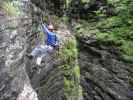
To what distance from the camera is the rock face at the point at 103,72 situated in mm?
6844

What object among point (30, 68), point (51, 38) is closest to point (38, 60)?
point (30, 68)

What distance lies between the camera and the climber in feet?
23.6

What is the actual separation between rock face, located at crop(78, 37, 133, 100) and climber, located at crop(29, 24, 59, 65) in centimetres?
126

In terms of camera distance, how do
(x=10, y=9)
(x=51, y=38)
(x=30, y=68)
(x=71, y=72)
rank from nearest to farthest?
1. (x=30, y=68)
2. (x=10, y=9)
3. (x=51, y=38)
4. (x=71, y=72)

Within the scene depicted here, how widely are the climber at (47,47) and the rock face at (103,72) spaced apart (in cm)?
126

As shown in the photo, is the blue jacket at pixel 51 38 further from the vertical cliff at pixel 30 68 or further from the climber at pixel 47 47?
the vertical cliff at pixel 30 68

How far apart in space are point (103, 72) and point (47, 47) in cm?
177

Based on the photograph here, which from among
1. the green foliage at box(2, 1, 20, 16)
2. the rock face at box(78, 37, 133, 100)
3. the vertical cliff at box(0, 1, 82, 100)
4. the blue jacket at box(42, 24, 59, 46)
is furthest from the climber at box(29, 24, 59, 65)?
the rock face at box(78, 37, 133, 100)

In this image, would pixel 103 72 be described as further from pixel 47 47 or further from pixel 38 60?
pixel 38 60

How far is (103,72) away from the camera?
24.8 feet

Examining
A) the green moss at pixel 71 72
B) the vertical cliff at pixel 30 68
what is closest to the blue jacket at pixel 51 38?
the vertical cliff at pixel 30 68

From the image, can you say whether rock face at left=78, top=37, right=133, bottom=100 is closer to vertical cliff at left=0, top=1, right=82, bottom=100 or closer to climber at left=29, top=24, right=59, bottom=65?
vertical cliff at left=0, top=1, right=82, bottom=100

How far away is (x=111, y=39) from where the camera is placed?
8.31 m

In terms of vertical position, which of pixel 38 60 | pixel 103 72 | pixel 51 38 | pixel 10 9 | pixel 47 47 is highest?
pixel 10 9
